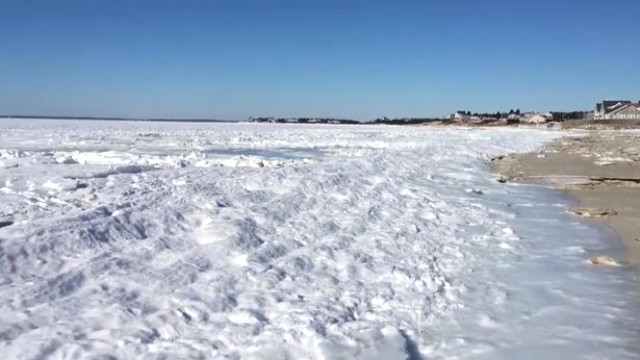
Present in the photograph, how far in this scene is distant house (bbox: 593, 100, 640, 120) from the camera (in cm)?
12784

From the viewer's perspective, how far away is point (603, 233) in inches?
329

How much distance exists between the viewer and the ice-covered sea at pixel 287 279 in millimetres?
4102

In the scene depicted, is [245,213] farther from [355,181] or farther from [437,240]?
[355,181]

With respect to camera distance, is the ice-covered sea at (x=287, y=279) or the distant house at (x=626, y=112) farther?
the distant house at (x=626, y=112)

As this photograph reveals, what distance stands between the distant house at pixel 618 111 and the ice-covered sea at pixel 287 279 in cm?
13632

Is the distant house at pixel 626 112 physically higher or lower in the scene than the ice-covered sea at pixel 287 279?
higher

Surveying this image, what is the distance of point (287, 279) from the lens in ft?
18.4

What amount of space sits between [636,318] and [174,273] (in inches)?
161

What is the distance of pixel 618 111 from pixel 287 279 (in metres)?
148

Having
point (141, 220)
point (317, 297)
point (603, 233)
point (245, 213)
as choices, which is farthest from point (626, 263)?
point (141, 220)

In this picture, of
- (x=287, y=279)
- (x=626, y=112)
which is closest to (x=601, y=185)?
(x=287, y=279)

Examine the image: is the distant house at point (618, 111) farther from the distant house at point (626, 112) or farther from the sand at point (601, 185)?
the sand at point (601, 185)

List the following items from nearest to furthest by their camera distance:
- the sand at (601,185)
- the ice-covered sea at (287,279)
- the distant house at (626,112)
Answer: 1. the ice-covered sea at (287,279)
2. the sand at (601,185)
3. the distant house at (626,112)

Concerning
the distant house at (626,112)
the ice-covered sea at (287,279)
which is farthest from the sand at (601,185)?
the distant house at (626,112)
